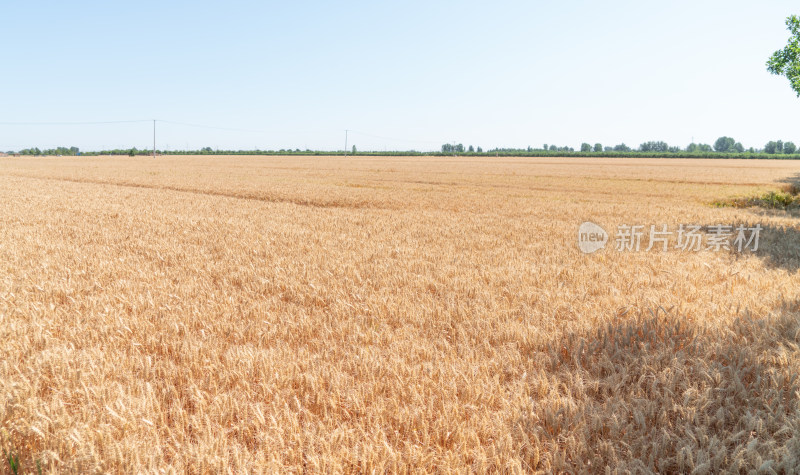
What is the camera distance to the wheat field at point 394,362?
254 cm

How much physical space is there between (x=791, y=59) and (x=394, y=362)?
88.9ft

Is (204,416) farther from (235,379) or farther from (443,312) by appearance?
(443,312)

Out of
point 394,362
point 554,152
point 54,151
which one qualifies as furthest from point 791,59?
point 54,151

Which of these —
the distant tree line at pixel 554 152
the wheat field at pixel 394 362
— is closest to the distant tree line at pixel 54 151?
the distant tree line at pixel 554 152

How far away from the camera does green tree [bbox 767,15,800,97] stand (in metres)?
20.1

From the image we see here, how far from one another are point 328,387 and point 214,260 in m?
5.00

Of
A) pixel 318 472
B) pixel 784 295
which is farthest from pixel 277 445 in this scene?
pixel 784 295

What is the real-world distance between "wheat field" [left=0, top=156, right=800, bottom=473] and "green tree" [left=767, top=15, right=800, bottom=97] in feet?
60.4

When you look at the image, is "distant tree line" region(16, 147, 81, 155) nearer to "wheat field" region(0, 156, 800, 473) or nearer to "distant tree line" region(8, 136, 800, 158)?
"distant tree line" region(8, 136, 800, 158)

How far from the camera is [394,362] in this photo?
360 cm

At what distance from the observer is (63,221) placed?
38.1 feet

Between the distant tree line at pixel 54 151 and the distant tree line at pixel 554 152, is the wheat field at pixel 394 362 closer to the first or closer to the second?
the distant tree line at pixel 554 152

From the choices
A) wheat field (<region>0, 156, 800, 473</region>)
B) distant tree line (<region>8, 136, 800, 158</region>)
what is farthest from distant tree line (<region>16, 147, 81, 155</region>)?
wheat field (<region>0, 156, 800, 473</region>)

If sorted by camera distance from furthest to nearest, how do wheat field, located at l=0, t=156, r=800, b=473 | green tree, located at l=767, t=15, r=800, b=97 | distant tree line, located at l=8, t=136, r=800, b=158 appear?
distant tree line, located at l=8, t=136, r=800, b=158
green tree, located at l=767, t=15, r=800, b=97
wheat field, located at l=0, t=156, r=800, b=473
